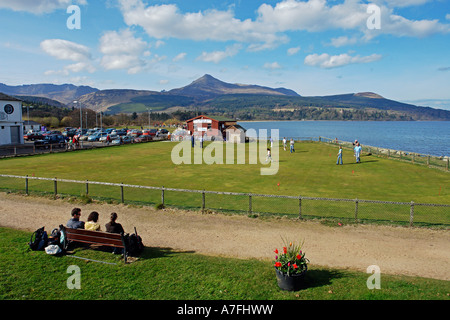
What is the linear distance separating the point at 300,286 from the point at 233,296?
1703 mm

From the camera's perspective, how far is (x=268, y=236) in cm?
1199

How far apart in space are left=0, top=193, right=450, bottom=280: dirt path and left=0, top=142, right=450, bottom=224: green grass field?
166 centimetres

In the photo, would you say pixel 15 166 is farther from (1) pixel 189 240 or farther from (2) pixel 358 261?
(2) pixel 358 261

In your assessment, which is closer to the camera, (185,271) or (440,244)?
(185,271)

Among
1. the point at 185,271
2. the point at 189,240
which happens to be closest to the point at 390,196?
the point at 189,240

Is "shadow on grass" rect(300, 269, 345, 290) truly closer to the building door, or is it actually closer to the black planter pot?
the black planter pot

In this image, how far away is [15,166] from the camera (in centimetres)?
2856

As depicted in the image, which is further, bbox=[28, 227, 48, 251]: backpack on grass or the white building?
the white building

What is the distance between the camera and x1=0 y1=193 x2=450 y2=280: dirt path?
992cm

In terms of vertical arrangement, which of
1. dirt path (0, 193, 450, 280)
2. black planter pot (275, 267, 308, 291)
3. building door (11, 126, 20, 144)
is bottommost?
dirt path (0, 193, 450, 280)

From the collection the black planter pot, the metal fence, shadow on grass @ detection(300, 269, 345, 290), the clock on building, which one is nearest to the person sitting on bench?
the metal fence

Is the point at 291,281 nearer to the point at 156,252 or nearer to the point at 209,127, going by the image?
the point at 156,252

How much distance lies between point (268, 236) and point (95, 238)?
19.6 feet

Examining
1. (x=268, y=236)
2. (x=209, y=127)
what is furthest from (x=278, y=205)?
(x=209, y=127)
